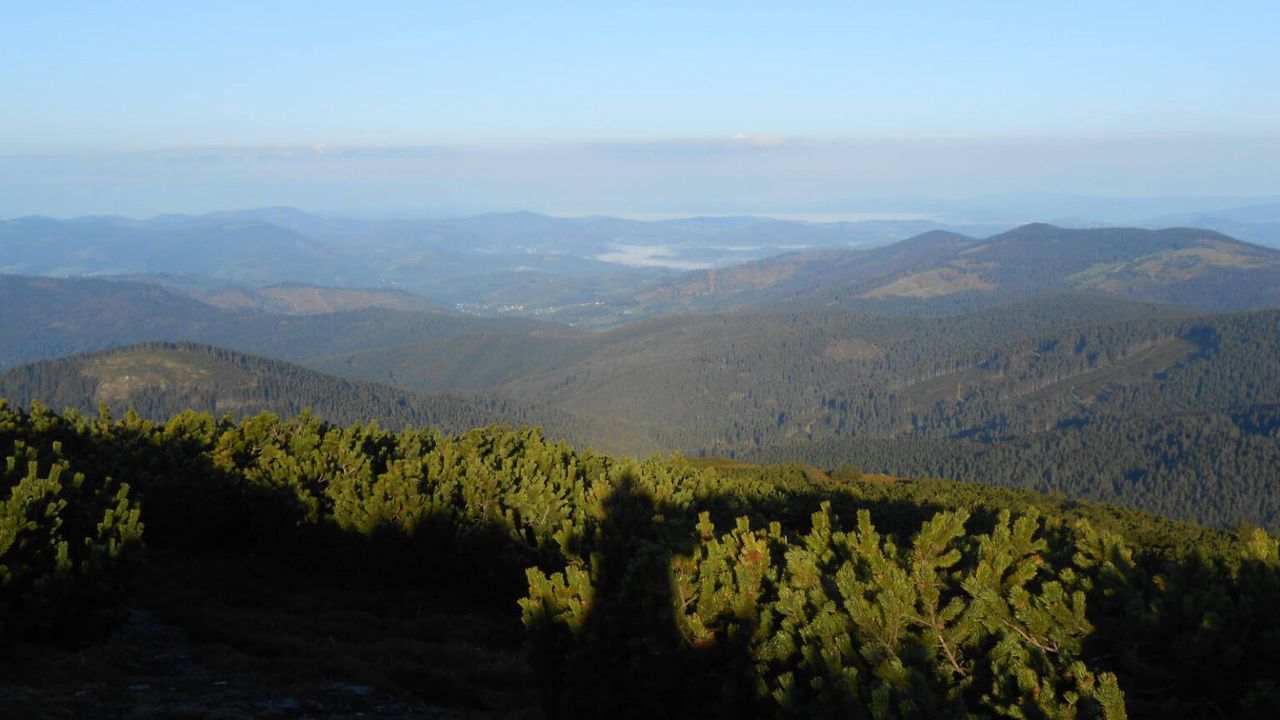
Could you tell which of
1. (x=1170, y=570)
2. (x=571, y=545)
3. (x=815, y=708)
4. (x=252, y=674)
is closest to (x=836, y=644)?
(x=815, y=708)

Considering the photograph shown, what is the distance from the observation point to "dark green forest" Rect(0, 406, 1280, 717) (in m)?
8.33

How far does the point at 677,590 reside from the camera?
11414 millimetres

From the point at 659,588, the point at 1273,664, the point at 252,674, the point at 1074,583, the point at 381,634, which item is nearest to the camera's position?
the point at 1273,664

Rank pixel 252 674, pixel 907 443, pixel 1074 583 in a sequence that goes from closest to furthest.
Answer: pixel 1074 583 < pixel 252 674 < pixel 907 443

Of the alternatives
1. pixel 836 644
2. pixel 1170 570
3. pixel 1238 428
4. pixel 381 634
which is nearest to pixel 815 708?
pixel 836 644

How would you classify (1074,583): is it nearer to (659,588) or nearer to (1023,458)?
(659,588)

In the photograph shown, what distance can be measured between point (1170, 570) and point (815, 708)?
159 inches

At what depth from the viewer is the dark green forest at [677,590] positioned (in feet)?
27.3

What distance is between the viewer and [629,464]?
72.9ft

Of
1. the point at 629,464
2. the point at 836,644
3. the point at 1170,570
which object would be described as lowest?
the point at 629,464

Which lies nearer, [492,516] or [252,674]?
[252,674]

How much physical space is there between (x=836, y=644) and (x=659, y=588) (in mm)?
3169

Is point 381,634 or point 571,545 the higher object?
point 571,545

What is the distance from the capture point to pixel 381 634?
1905 centimetres
